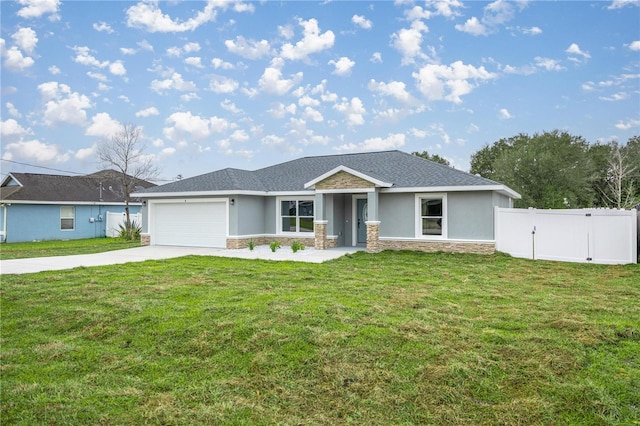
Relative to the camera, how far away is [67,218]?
83.9 feet

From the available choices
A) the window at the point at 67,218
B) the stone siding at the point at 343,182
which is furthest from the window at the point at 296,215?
the window at the point at 67,218

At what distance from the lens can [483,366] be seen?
4.31m

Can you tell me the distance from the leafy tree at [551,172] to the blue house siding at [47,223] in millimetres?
31606

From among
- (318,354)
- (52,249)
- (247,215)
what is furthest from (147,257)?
(318,354)

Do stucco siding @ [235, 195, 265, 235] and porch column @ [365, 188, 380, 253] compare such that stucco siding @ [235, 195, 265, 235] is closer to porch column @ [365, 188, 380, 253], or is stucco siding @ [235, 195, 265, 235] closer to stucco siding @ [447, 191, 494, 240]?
porch column @ [365, 188, 380, 253]

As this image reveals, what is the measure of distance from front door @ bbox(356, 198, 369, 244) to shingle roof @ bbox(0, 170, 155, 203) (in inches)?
714

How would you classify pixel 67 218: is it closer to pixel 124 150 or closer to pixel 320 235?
pixel 124 150

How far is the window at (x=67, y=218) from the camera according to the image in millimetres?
25297

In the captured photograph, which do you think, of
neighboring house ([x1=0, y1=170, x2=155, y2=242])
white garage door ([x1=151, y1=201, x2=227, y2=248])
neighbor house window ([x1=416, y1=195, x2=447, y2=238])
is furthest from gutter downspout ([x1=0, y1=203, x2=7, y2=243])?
neighbor house window ([x1=416, y1=195, x2=447, y2=238])

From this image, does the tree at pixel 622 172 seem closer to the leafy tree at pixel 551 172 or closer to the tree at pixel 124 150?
the leafy tree at pixel 551 172

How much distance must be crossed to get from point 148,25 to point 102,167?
1533cm

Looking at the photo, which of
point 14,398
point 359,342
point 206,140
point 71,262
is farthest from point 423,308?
point 206,140

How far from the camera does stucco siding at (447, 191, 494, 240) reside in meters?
14.7

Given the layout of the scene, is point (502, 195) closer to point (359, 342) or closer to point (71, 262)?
point (359, 342)
